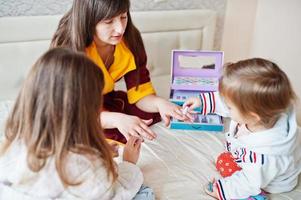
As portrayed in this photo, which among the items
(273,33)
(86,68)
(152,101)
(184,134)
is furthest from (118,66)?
(273,33)

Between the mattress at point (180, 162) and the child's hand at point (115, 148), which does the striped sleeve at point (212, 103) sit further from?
the child's hand at point (115, 148)

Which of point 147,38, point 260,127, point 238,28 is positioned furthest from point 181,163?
point 238,28

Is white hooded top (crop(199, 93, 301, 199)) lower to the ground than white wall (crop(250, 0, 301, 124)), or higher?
lower

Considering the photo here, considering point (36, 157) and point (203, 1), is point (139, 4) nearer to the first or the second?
point (203, 1)

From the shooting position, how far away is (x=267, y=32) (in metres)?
2.06

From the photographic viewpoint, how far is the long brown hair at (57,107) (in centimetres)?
78

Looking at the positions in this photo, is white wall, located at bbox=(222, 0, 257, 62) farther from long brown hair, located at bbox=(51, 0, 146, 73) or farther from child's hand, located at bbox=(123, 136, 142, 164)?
child's hand, located at bbox=(123, 136, 142, 164)

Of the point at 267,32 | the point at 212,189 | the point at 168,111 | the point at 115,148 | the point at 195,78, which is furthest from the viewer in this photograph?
the point at 267,32

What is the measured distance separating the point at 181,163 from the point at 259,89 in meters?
0.38

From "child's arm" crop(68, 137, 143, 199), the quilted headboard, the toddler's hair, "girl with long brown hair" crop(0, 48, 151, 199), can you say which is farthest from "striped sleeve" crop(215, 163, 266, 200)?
the quilted headboard

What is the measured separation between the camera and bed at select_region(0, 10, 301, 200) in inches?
44.8

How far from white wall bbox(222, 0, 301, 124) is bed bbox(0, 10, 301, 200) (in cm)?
23

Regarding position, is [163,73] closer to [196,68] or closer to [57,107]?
[196,68]

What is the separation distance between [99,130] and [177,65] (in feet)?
2.84
